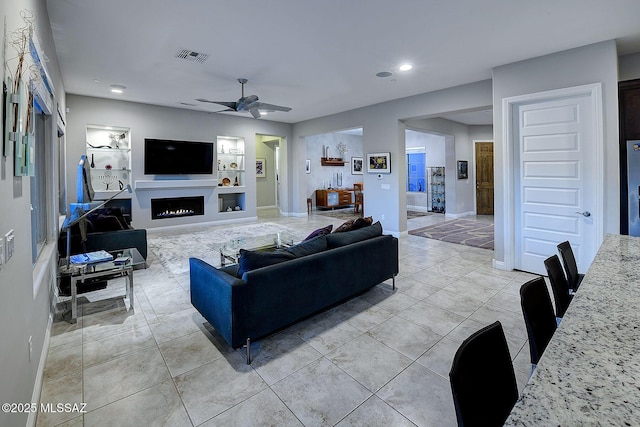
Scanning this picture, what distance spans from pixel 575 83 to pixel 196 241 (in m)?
6.52

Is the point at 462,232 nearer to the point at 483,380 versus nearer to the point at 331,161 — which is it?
the point at 331,161

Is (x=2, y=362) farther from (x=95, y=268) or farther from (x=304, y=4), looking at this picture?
(x=304, y=4)

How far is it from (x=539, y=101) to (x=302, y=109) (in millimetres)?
5003

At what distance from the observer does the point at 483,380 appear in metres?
1.01

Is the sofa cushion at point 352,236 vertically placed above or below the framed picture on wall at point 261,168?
below

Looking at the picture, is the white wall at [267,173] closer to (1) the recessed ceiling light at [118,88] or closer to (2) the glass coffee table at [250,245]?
(1) the recessed ceiling light at [118,88]

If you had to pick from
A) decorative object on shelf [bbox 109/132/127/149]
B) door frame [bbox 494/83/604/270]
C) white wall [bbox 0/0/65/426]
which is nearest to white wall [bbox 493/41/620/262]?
door frame [bbox 494/83/604/270]

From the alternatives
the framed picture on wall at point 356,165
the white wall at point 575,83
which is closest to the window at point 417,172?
the framed picture on wall at point 356,165

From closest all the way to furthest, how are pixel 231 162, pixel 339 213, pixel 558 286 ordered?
pixel 558 286
pixel 231 162
pixel 339 213

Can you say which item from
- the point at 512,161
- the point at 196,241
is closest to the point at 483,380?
the point at 512,161

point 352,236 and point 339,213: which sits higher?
point 339,213

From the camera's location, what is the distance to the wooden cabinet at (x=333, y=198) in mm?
11672

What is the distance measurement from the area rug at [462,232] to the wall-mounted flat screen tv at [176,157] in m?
5.39

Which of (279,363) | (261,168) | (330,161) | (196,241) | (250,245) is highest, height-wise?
(330,161)
